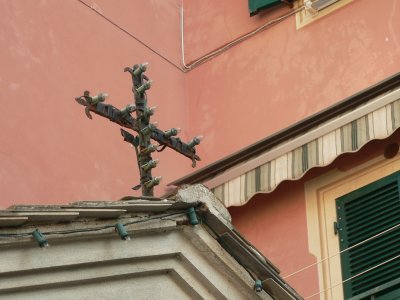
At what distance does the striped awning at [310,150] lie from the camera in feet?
38.2

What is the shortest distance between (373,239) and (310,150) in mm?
1040

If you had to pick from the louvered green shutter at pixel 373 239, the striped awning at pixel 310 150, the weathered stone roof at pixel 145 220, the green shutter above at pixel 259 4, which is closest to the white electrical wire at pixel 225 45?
the green shutter above at pixel 259 4

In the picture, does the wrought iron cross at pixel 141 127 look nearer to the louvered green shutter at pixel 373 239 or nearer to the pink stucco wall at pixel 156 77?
the louvered green shutter at pixel 373 239

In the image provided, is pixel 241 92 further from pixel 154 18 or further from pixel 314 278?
pixel 314 278

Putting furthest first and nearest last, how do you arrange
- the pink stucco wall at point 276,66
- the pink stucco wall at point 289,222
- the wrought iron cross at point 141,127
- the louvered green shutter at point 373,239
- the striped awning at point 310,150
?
the pink stucco wall at point 276,66
the pink stucco wall at point 289,222
the striped awning at point 310,150
the louvered green shutter at point 373,239
the wrought iron cross at point 141,127

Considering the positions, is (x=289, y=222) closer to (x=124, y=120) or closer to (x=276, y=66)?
(x=276, y=66)

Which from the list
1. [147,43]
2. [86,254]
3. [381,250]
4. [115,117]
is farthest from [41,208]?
[147,43]

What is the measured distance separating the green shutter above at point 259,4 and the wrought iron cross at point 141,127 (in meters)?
4.57

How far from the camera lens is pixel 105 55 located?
1357 centimetres

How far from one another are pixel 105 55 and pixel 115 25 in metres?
0.45

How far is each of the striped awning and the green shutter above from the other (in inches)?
80.0

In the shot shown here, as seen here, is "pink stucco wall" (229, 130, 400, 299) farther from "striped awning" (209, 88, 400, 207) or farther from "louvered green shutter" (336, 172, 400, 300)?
"louvered green shutter" (336, 172, 400, 300)

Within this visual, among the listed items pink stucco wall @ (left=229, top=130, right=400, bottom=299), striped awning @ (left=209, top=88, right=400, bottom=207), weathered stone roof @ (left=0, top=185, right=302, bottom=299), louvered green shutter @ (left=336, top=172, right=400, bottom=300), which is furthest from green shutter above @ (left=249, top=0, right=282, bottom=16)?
weathered stone roof @ (left=0, top=185, right=302, bottom=299)

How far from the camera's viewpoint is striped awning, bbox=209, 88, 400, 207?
11.6 metres
